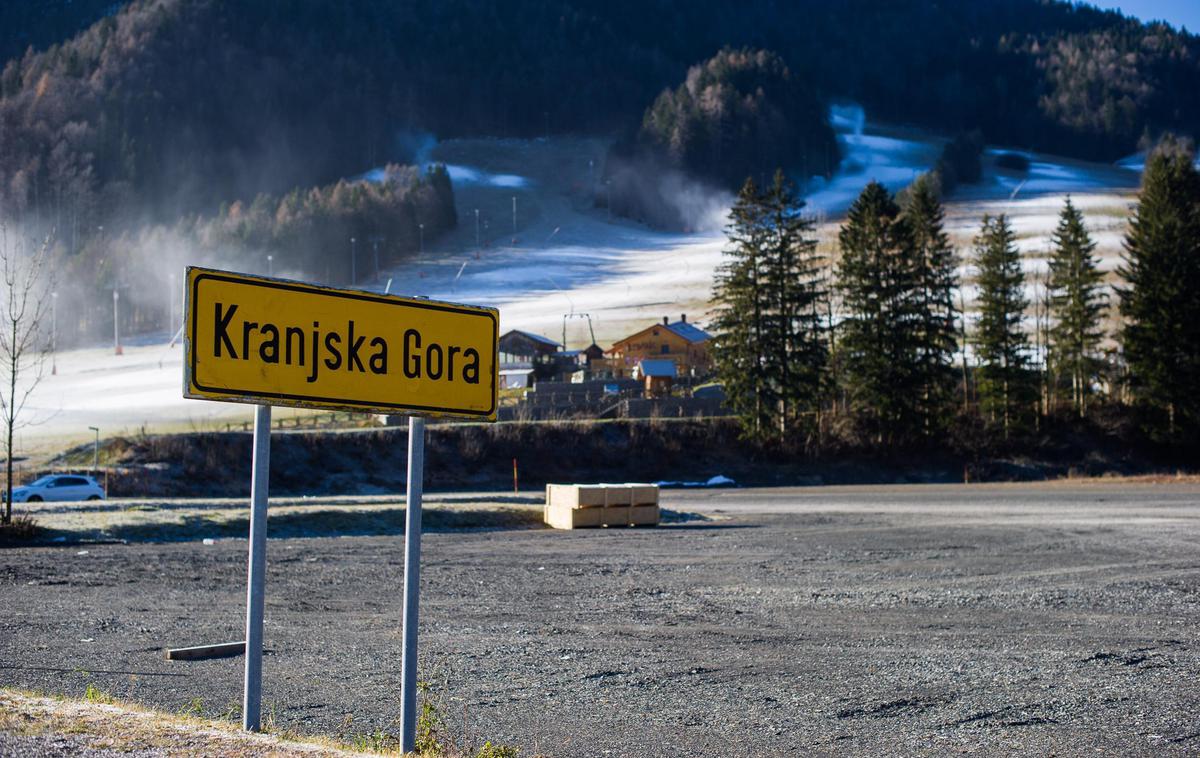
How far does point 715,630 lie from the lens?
14.4 m

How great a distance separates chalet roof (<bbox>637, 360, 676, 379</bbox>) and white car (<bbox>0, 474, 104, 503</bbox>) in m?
40.0

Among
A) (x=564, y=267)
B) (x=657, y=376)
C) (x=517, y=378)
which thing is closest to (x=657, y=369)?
(x=657, y=376)

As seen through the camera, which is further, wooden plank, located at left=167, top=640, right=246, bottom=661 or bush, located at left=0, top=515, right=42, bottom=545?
bush, located at left=0, top=515, right=42, bottom=545

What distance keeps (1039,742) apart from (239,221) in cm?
14995

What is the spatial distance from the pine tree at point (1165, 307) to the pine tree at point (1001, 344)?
6.02 meters

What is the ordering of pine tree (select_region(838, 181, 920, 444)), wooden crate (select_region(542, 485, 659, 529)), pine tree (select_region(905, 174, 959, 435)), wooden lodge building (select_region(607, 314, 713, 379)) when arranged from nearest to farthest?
1. wooden crate (select_region(542, 485, 659, 529))
2. pine tree (select_region(838, 181, 920, 444))
3. pine tree (select_region(905, 174, 959, 435))
4. wooden lodge building (select_region(607, 314, 713, 379))

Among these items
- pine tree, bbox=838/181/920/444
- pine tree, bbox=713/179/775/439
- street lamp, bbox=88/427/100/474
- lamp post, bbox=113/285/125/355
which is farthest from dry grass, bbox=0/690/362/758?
lamp post, bbox=113/285/125/355

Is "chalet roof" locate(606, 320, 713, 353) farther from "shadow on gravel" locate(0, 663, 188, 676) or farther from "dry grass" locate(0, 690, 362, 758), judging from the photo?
"dry grass" locate(0, 690, 362, 758)

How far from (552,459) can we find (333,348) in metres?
54.2

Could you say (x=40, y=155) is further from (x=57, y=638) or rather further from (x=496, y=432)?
(x=57, y=638)

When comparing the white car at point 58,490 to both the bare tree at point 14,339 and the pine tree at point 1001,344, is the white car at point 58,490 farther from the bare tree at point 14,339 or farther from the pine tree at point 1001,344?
the pine tree at point 1001,344

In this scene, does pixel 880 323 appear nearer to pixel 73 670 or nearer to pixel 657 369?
pixel 657 369

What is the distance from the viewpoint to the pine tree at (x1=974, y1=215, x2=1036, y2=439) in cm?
6469

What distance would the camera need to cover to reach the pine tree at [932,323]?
6481 cm
